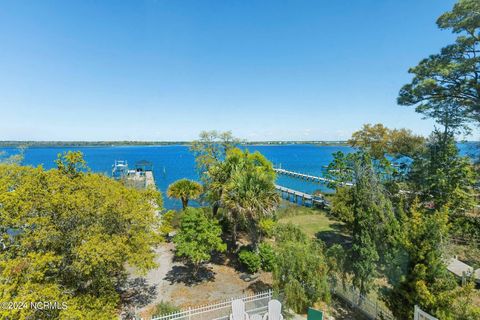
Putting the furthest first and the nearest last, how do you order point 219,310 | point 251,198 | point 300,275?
point 251,198
point 219,310
point 300,275

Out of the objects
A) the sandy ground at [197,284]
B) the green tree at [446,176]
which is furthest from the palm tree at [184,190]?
the green tree at [446,176]

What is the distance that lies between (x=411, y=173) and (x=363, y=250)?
45.3 ft

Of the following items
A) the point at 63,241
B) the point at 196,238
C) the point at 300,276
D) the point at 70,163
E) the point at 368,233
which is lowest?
the point at 300,276

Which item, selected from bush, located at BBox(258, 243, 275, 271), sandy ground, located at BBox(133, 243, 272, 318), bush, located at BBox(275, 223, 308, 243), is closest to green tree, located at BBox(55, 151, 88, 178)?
sandy ground, located at BBox(133, 243, 272, 318)

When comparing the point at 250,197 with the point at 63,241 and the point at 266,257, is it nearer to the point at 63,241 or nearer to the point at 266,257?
the point at 266,257

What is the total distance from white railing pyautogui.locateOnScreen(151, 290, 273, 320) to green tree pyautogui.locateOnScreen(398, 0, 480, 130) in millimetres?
14878

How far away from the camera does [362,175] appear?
10.6 m

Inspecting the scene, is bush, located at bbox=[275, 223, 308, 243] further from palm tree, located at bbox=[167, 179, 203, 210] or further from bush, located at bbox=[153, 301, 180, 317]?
palm tree, located at bbox=[167, 179, 203, 210]

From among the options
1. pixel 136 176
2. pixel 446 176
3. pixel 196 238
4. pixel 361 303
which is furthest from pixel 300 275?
pixel 136 176

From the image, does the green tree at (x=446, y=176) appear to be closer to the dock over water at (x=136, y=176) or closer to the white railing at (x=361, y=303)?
the white railing at (x=361, y=303)

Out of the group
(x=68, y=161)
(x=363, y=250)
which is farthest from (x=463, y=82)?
(x=68, y=161)

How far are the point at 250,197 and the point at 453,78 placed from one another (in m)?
13.3

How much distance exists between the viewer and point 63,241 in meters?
7.27

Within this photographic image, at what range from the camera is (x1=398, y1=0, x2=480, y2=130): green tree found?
42.1 feet
